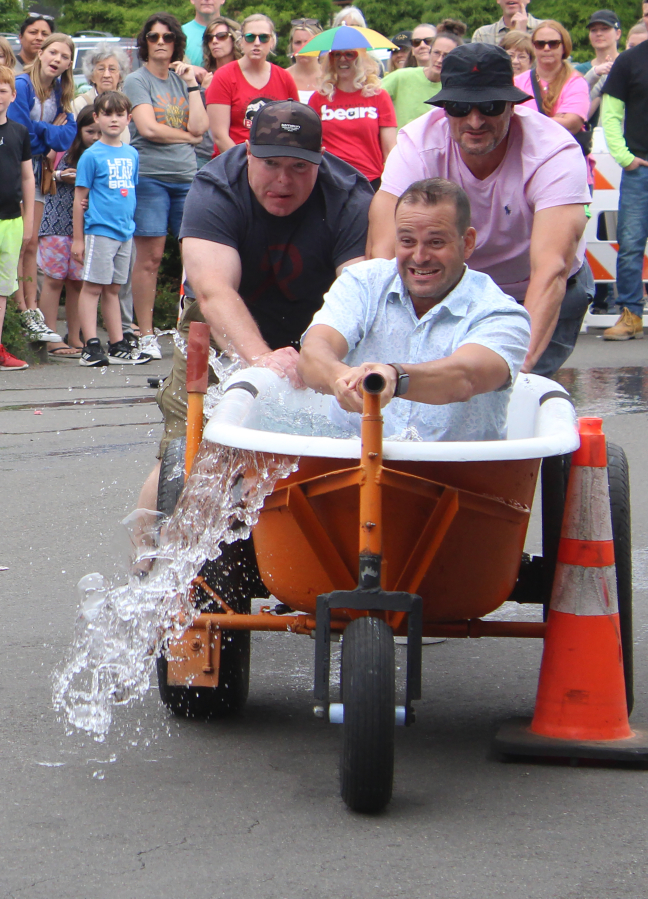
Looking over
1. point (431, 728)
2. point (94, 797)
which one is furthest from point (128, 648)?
point (431, 728)

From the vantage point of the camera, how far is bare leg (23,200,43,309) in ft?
33.5

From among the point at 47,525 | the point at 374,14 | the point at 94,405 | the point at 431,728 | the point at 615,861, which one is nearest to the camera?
the point at 615,861

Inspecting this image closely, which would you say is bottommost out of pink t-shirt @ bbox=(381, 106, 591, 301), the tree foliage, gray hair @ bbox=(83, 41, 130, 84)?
pink t-shirt @ bbox=(381, 106, 591, 301)

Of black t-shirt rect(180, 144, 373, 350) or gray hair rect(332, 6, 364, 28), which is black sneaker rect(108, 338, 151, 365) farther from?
black t-shirt rect(180, 144, 373, 350)

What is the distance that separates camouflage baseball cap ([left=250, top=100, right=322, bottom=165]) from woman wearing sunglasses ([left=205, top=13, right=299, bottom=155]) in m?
5.81

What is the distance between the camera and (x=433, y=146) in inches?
177

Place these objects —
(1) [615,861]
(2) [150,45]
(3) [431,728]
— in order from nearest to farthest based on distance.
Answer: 1. (1) [615,861]
2. (3) [431,728]
3. (2) [150,45]

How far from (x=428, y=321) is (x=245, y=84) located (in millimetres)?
6937

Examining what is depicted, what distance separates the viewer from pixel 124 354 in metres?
10.4

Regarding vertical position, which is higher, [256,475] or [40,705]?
[256,475]

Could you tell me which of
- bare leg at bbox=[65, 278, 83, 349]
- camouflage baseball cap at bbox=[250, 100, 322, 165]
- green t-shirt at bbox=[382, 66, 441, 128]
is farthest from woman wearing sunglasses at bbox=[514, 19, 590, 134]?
camouflage baseball cap at bbox=[250, 100, 322, 165]

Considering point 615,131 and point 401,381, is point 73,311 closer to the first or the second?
point 615,131

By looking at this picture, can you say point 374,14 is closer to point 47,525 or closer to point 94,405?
point 94,405

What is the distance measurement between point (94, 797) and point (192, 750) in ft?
1.25
